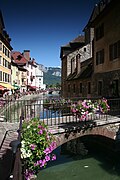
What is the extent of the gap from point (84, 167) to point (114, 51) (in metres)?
10.7

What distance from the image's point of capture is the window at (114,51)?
1614 centimetres

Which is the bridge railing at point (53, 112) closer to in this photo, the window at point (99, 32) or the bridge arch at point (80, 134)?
the bridge arch at point (80, 134)

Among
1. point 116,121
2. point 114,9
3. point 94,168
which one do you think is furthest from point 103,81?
point 94,168

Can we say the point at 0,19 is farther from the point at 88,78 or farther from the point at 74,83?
the point at 88,78

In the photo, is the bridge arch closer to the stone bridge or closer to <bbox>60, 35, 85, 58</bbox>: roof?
the stone bridge

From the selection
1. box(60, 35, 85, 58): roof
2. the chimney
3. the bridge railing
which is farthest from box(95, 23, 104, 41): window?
the chimney

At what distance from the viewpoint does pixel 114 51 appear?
55.2 feet

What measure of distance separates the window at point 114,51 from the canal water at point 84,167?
27.3 feet

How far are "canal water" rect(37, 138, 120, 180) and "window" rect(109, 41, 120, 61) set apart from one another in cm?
833

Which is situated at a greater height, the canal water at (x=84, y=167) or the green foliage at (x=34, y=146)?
the green foliage at (x=34, y=146)

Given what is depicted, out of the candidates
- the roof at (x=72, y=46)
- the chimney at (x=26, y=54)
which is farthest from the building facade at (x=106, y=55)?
the chimney at (x=26, y=54)

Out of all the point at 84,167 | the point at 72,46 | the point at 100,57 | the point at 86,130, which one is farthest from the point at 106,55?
the point at 72,46

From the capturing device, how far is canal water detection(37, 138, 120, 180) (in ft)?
29.8

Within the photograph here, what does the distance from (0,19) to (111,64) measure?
25.0m
